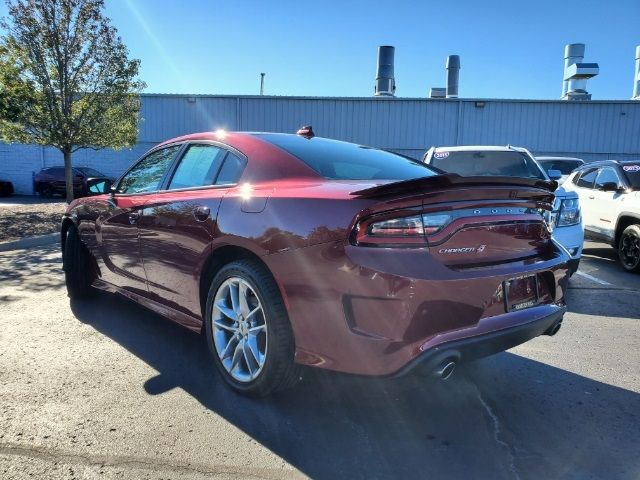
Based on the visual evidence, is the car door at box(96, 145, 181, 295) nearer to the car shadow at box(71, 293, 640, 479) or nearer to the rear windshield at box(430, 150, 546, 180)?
the car shadow at box(71, 293, 640, 479)

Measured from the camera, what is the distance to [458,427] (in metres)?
2.73

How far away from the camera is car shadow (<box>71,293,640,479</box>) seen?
2.39 meters

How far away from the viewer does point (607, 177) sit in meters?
8.09

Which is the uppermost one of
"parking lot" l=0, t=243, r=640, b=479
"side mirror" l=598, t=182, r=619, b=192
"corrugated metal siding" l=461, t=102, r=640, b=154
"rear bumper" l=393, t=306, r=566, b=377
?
"corrugated metal siding" l=461, t=102, r=640, b=154

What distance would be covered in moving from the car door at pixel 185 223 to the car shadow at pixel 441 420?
0.53m

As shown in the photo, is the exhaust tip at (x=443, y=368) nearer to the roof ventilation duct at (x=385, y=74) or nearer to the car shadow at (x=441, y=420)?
the car shadow at (x=441, y=420)

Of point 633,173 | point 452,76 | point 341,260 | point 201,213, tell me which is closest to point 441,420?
point 341,260

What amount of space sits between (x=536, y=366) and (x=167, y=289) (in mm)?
2681

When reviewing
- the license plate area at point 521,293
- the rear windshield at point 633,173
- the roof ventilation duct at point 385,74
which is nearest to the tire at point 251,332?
the license plate area at point 521,293

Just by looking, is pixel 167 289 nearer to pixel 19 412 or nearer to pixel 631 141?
pixel 19 412

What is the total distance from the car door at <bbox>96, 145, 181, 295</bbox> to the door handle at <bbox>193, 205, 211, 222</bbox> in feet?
2.60

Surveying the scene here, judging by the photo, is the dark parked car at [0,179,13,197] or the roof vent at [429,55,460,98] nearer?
the dark parked car at [0,179,13,197]

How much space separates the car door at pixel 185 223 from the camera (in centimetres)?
325

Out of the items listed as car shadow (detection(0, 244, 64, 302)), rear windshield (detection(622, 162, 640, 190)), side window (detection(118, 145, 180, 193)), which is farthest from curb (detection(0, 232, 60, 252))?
rear windshield (detection(622, 162, 640, 190))
